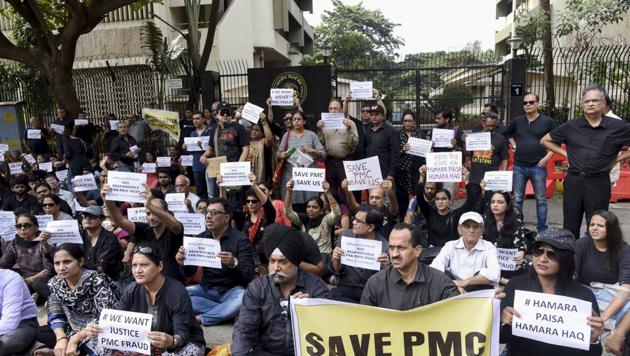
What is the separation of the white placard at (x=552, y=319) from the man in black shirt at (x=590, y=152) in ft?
8.94

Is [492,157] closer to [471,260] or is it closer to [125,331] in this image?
[471,260]

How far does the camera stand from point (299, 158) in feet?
23.4

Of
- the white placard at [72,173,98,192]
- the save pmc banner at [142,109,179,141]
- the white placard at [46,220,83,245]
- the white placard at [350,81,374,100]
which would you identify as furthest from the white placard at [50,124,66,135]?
the white placard at [350,81,374,100]

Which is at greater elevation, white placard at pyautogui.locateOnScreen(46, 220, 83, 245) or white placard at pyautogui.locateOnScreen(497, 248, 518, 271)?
white placard at pyautogui.locateOnScreen(46, 220, 83, 245)

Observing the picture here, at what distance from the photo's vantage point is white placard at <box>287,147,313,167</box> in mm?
7133

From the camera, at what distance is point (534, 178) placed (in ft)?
24.0

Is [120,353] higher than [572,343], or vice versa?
[572,343]

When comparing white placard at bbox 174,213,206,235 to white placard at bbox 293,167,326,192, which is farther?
white placard at bbox 293,167,326,192

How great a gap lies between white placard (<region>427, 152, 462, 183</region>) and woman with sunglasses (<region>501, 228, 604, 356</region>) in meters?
2.74

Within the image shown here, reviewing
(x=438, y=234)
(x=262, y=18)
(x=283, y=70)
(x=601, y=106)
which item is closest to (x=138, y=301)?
(x=438, y=234)

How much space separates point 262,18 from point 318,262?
68.4 feet

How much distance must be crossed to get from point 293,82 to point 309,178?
15.4 ft

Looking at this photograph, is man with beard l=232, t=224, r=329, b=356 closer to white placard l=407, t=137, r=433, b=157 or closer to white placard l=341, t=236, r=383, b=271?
white placard l=341, t=236, r=383, b=271

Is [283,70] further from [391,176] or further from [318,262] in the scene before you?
[318,262]
